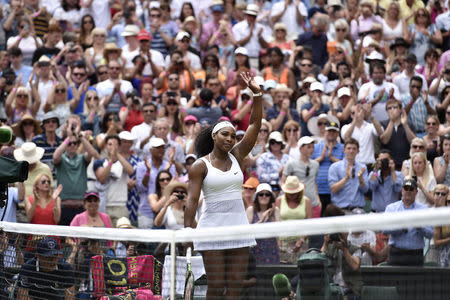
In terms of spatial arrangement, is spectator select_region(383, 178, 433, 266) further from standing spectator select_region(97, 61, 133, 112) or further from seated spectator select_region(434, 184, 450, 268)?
standing spectator select_region(97, 61, 133, 112)

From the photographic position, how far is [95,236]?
748cm

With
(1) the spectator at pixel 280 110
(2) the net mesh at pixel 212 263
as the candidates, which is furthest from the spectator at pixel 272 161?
(2) the net mesh at pixel 212 263

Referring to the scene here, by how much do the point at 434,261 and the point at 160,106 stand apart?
11003 millimetres

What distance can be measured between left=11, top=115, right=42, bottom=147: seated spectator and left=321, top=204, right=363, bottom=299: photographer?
9885 mm

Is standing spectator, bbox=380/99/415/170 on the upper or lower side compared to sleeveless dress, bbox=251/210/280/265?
upper

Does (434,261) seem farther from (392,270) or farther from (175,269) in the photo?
(175,269)

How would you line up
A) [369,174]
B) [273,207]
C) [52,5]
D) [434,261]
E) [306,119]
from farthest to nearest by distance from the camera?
[52,5] < [306,119] < [369,174] < [273,207] < [434,261]

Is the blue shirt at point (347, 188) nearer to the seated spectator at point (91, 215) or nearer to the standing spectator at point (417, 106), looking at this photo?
the standing spectator at point (417, 106)

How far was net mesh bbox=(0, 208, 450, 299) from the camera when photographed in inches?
229

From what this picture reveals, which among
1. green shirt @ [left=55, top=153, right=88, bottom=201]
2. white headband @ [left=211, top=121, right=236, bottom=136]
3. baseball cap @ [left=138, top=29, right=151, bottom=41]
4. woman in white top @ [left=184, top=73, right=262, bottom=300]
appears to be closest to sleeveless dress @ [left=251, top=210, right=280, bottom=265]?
woman in white top @ [left=184, top=73, right=262, bottom=300]

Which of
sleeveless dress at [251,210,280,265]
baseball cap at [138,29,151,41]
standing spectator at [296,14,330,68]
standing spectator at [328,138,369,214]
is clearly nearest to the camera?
sleeveless dress at [251,210,280,265]

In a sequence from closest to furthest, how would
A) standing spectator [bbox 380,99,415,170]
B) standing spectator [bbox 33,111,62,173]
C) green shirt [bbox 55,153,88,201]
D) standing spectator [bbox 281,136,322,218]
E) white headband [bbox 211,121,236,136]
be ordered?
white headband [bbox 211,121,236,136] → standing spectator [bbox 281,136,322,218] → green shirt [bbox 55,153,88,201] → standing spectator [bbox 380,99,415,170] → standing spectator [bbox 33,111,62,173]

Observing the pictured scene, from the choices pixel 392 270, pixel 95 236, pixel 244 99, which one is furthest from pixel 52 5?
pixel 392 270

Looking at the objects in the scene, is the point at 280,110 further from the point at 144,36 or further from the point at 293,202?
the point at 144,36
